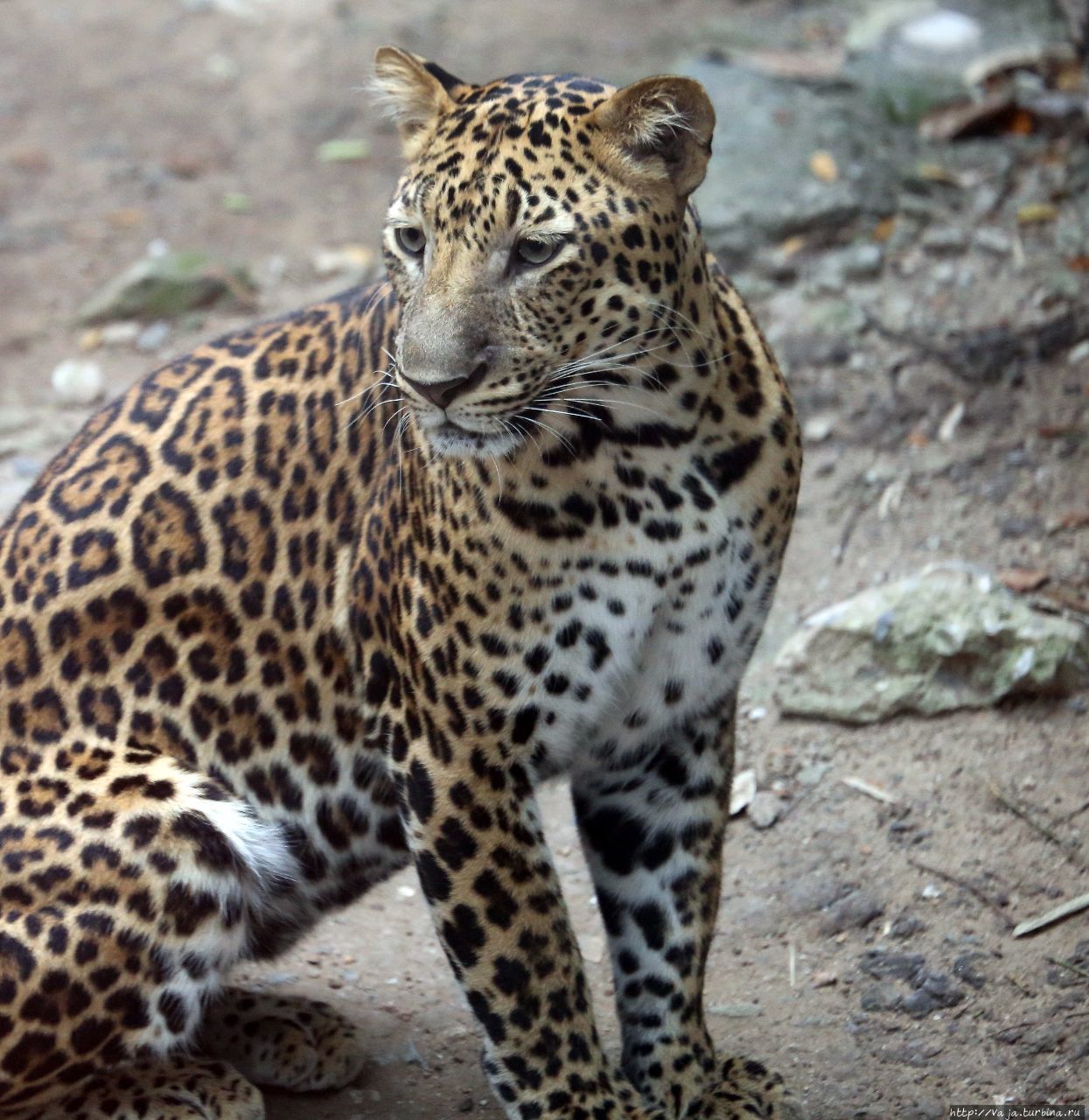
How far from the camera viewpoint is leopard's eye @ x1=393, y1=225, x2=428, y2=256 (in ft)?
13.7

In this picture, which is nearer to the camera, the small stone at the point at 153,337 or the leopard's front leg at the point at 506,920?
the leopard's front leg at the point at 506,920

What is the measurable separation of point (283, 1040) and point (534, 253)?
278 cm

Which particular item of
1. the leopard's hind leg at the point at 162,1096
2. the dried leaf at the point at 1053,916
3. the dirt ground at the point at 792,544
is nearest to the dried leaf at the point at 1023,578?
the dirt ground at the point at 792,544

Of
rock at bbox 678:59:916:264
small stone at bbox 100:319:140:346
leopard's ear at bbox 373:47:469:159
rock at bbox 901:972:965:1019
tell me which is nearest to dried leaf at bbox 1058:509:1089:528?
rock at bbox 678:59:916:264

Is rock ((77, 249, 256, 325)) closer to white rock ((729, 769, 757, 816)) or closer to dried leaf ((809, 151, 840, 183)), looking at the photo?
dried leaf ((809, 151, 840, 183))

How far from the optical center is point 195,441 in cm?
500

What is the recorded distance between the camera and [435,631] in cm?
451

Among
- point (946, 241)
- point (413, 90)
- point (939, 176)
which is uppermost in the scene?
point (413, 90)

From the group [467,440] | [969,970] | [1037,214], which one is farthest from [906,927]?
[1037,214]

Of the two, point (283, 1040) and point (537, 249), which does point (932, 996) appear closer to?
point (283, 1040)

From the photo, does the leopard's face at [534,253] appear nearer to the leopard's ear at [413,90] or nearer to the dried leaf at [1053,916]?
the leopard's ear at [413,90]

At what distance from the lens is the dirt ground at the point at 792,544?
5.43 m

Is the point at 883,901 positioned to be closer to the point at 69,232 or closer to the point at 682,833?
the point at 682,833

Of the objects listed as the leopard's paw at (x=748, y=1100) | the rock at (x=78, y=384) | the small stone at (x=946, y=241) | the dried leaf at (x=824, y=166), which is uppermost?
the dried leaf at (x=824, y=166)
